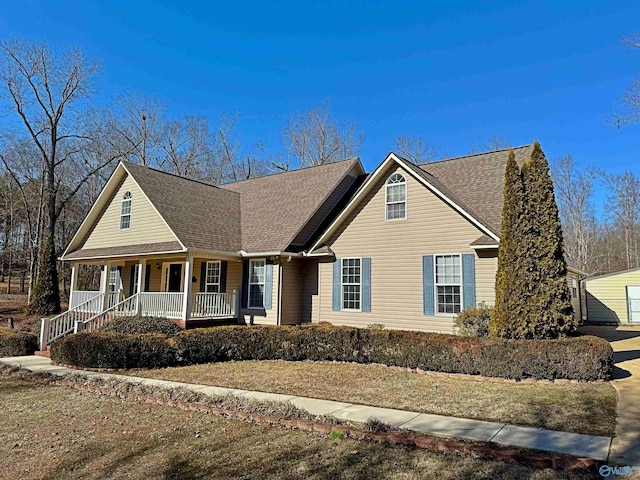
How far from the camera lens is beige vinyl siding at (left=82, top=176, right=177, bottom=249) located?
1725 centimetres

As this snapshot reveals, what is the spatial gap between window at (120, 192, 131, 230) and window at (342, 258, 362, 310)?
9.82 meters

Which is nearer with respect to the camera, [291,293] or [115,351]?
[115,351]

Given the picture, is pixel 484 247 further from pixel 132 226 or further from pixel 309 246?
pixel 132 226

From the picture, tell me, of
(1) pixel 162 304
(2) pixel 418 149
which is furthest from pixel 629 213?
(1) pixel 162 304

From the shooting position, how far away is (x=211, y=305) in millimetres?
16547

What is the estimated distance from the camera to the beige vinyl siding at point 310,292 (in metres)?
16.7

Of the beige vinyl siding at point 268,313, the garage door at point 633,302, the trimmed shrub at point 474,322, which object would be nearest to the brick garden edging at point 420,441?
the trimmed shrub at point 474,322

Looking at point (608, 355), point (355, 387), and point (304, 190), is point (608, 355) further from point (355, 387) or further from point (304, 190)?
point (304, 190)

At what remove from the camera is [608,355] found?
28.7 feet

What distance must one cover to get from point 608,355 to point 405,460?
20.2 ft

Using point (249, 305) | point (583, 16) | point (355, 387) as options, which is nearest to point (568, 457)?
point (355, 387)

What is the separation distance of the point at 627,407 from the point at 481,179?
10.0m

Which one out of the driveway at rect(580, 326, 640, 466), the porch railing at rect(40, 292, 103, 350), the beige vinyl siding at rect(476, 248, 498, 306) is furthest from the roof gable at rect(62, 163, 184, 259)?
the driveway at rect(580, 326, 640, 466)

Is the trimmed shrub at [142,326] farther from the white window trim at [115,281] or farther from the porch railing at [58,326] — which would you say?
the white window trim at [115,281]
